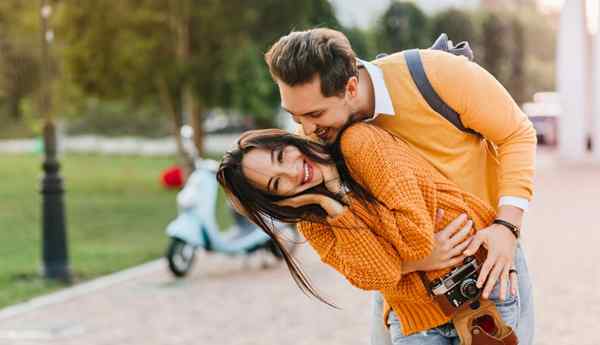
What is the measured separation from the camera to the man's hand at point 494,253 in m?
2.75

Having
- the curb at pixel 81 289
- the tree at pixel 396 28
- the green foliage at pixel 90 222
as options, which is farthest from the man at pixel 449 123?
the tree at pixel 396 28

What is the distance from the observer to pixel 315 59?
2574 mm

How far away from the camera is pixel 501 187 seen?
2846mm

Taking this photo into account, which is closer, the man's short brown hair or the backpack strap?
the man's short brown hair

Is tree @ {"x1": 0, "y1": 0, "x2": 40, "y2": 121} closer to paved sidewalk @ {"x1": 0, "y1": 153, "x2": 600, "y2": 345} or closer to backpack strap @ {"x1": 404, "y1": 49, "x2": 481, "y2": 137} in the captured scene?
paved sidewalk @ {"x1": 0, "y1": 153, "x2": 600, "y2": 345}

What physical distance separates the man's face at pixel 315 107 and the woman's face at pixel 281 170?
0.09 metres

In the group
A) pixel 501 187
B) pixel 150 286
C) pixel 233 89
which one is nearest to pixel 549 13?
pixel 233 89

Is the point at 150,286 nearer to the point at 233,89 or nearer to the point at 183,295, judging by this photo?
the point at 183,295

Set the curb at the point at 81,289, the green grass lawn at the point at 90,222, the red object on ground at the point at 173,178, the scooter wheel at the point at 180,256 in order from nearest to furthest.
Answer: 1. the curb at the point at 81,289
2. the scooter wheel at the point at 180,256
3. the green grass lawn at the point at 90,222
4. the red object on ground at the point at 173,178

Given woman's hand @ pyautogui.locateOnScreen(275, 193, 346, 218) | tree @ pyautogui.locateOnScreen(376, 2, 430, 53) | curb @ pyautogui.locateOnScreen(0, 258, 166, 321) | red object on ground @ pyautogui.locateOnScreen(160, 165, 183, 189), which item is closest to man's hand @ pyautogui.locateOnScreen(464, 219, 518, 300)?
woman's hand @ pyautogui.locateOnScreen(275, 193, 346, 218)

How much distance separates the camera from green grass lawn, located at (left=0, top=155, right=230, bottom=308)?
971 cm

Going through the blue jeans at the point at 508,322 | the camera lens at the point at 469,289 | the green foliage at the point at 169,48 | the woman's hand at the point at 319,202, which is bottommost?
the green foliage at the point at 169,48

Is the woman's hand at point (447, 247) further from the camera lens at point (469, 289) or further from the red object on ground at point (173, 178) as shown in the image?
the red object on ground at point (173, 178)

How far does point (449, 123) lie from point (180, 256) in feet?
21.6
